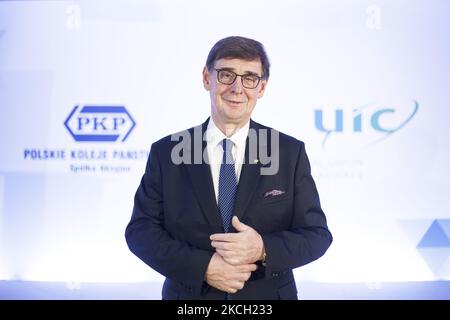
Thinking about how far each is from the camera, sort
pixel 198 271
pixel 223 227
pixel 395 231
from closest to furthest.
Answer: pixel 198 271 < pixel 223 227 < pixel 395 231

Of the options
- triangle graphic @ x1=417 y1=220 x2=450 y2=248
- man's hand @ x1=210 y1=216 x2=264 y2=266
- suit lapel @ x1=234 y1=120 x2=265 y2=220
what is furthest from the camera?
triangle graphic @ x1=417 y1=220 x2=450 y2=248

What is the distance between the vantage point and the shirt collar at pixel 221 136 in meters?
1.56

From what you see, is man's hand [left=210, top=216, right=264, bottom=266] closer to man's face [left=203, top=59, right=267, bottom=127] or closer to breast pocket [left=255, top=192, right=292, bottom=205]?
breast pocket [left=255, top=192, right=292, bottom=205]

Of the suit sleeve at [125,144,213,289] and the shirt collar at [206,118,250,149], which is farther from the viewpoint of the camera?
the shirt collar at [206,118,250,149]

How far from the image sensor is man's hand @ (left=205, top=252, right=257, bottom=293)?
4.57ft

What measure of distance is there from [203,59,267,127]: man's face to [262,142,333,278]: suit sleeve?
25 centimetres

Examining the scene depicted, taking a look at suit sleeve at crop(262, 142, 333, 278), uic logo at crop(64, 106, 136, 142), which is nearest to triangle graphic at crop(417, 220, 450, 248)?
suit sleeve at crop(262, 142, 333, 278)

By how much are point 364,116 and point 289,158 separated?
0.70 metres

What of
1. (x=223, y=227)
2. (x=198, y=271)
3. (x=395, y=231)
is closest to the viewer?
(x=198, y=271)

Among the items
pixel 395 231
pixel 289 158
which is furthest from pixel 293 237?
pixel 395 231

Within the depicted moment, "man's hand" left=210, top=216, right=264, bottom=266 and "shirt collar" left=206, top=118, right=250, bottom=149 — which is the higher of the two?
"shirt collar" left=206, top=118, right=250, bottom=149

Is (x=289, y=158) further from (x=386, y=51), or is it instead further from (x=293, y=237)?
(x=386, y=51)

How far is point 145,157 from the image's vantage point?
208 centimetres
